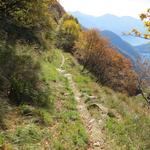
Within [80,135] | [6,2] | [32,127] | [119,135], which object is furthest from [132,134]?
[6,2]

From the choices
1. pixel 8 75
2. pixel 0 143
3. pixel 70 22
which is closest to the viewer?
pixel 0 143

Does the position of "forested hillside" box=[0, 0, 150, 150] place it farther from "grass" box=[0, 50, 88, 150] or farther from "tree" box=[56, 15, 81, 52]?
"tree" box=[56, 15, 81, 52]

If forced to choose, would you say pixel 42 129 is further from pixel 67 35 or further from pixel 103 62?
pixel 67 35

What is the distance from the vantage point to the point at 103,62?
60.5 m

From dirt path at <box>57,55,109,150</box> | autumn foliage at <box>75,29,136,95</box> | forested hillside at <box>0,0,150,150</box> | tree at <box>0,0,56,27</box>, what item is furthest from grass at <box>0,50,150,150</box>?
autumn foliage at <box>75,29,136,95</box>

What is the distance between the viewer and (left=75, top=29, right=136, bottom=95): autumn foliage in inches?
2062

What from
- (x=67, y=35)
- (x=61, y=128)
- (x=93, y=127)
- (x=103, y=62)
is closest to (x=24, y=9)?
(x=93, y=127)

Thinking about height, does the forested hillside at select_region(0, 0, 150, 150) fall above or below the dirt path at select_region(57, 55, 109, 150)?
above

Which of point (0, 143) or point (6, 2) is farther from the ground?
point (6, 2)

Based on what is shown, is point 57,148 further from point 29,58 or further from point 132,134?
point 29,58

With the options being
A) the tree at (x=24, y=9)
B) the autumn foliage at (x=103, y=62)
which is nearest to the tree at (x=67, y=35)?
the autumn foliage at (x=103, y=62)

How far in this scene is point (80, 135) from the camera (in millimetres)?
13258

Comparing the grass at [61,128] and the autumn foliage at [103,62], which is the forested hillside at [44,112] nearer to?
the grass at [61,128]

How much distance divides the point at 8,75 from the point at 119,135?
5460 millimetres
